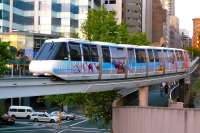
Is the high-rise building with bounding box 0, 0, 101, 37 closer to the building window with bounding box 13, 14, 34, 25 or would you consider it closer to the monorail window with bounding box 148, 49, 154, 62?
the building window with bounding box 13, 14, 34, 25

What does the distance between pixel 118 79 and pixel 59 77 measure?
9.83 meters

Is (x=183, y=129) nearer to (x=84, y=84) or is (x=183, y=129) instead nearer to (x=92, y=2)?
(x=84, y=84)

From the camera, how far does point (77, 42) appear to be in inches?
1409

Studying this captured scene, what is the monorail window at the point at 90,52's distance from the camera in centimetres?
3662

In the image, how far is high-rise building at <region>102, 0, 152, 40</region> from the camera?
129m

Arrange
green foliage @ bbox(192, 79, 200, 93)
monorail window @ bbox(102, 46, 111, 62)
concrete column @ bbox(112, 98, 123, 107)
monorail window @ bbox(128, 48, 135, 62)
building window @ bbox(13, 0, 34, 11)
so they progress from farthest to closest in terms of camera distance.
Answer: building window @ bbox(13, 0, 34, 11) < green foliage @ bbox(192, 79, 200, 93) < concrete column @ bbox(112, 98, 123, 107) < monorail window @ bbox(128, 48, 135, 62) < monorail window @ bbox(102, 46, 111, 62)

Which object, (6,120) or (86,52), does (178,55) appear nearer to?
(6,120)

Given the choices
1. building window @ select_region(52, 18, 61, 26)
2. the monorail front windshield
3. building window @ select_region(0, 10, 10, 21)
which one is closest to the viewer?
the monorail front windshield

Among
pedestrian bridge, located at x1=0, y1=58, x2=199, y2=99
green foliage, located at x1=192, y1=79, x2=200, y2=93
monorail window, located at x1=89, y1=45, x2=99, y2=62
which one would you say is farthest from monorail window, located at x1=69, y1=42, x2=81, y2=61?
green foliage, located at x1=192, y1=79, x2=200, y2=93

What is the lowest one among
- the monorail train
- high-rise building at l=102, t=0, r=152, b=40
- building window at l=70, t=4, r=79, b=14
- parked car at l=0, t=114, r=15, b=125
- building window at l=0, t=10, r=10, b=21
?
parked car at l=0, t=114, r=15, b=125

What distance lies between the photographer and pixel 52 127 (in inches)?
2657

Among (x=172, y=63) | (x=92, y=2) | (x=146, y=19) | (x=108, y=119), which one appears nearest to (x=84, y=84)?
(x=108, y=119)

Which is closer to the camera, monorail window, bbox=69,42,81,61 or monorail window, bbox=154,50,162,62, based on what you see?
monorail window, bbox=69,42,81,61

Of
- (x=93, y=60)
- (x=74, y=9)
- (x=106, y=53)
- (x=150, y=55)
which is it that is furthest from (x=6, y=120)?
(x=93, y=60)
